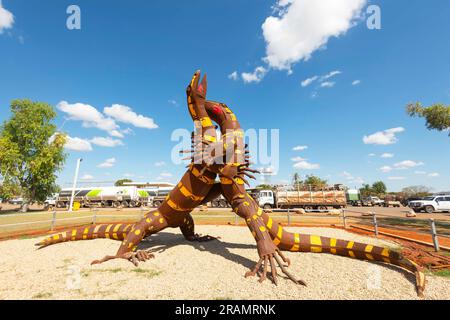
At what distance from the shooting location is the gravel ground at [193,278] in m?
3.35

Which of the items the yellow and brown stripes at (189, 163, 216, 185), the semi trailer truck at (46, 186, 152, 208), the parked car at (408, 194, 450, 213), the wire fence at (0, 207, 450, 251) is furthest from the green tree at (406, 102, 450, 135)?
the semi trailer truck at (46, 186, 152, 208)

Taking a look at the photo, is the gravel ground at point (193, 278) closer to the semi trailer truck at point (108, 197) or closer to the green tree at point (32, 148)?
the green tree at point (32, 148)

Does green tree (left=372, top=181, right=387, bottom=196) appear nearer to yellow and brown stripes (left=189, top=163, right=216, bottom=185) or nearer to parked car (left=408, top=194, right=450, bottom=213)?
parked car (left=408, top=194, right=450, bottom=213)

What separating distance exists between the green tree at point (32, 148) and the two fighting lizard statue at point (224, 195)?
2347cm

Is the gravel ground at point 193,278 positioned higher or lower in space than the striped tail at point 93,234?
lower

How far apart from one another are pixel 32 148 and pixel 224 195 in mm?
26852

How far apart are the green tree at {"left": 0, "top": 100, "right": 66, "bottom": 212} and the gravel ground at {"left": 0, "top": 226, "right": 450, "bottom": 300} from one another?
20.9 m

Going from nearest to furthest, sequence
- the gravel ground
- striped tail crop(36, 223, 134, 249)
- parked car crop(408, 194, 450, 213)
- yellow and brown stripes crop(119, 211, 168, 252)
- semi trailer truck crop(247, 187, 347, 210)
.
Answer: the gravel ground < yellow and brown stripes crop(119, 211, 168, 252) < striped tail crop(36, 223, 134, 249) < parked car crop(408, 194, 450, 213) < semi trailer truck crop(247, 187, 347, 210)

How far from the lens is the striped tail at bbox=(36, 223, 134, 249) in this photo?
257 inches

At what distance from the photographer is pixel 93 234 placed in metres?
6.86

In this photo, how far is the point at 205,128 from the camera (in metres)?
5.24

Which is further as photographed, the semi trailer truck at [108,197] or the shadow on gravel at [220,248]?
the semi trailer truck at [108,197]

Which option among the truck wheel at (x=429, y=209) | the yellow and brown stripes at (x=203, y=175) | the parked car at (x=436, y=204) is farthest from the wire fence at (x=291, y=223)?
the truck wheel at (x=429, y=209)
